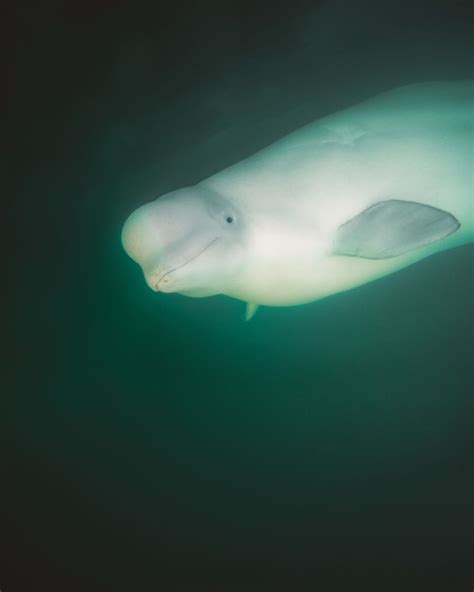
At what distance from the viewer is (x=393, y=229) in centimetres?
230

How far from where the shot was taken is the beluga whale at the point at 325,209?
2.14m

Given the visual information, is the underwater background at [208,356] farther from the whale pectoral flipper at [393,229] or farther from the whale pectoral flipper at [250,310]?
the whale pectoral flipper at [393,229]

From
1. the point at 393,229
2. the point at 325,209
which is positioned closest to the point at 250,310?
the point at 325,209

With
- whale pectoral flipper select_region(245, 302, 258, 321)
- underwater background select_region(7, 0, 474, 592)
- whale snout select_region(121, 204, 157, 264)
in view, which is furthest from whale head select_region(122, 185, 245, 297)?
underwater background select_region(7, 0, 474, 592)

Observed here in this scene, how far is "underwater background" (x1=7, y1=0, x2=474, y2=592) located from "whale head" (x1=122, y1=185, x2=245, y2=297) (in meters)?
0.70

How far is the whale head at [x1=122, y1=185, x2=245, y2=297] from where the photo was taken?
6.66 feet

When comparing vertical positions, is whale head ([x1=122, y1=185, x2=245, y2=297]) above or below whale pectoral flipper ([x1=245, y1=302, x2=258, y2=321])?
above

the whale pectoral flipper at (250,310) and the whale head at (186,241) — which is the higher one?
the whale head at (186,241)

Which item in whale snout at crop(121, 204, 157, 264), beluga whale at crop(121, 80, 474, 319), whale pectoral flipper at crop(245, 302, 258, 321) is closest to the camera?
whale snout at crop(121, 204, 157, 264)

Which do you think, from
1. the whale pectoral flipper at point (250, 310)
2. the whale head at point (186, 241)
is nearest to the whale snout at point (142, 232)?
the whale head at point (186, 241)

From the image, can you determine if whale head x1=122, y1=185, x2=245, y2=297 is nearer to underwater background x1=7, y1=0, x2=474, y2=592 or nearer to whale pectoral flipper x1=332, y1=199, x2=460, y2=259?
whale pectoral flipper x1=332, y1=199, x2=460, y2=259

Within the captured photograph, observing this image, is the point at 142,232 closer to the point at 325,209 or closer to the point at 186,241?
the point at 186,241

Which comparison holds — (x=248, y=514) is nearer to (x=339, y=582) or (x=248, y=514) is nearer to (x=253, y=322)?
(x=339, y=582)

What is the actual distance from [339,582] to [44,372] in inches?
73.6
